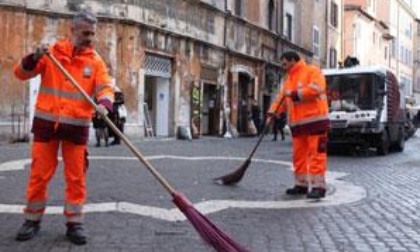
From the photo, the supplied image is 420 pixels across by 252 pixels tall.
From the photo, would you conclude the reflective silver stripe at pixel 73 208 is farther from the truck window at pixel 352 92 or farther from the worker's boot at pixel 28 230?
the truck window at pixel 352 92

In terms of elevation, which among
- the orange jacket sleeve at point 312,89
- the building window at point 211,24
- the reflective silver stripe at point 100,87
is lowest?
the reflective silver stripe at point 100,87

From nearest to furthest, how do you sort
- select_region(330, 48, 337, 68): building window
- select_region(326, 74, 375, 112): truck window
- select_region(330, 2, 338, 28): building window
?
select_region(326, 74, 375, 112): truck window → select_region(330, 2, 338, 28): building window → select_region(330, 48, 337, 68): building window

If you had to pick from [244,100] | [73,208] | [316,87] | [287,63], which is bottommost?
[73,208]

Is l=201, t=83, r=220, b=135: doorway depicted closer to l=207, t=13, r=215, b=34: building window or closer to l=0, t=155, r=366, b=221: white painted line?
l=207, t=13, r=215, b=34: building window

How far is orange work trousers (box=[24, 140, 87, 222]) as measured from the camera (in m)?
5.84

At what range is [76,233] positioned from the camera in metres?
5.80

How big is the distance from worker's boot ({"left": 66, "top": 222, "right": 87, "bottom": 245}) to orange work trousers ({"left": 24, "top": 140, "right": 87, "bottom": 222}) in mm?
48

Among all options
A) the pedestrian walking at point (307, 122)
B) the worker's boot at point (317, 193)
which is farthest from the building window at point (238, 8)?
the worker's boot at point (317, 193)

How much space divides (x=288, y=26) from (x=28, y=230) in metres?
34.7

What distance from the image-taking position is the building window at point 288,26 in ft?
128

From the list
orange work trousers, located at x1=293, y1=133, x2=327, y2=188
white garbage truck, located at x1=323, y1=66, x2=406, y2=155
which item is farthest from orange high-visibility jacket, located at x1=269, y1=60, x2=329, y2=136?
white garbage truck, located at x1=323, y1=66, x2=406, y2=155

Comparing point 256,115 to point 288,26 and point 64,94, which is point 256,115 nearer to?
point 288,26

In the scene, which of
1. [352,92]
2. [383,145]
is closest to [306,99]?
[352,92]

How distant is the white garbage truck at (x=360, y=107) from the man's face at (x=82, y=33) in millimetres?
13401
